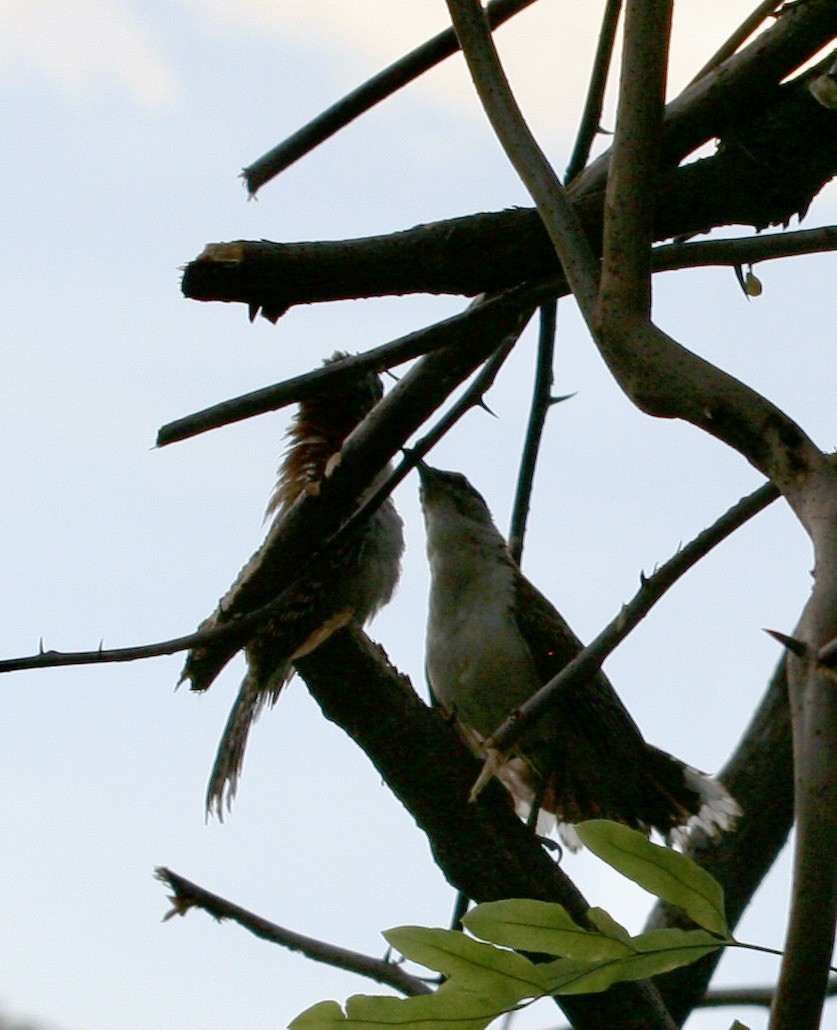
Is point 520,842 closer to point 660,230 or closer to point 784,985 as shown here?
point 660,230

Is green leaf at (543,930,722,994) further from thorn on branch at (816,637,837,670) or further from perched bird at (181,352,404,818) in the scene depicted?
perched bird at (181,352,404,818)

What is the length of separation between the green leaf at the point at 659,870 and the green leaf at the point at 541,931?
0.19 ft

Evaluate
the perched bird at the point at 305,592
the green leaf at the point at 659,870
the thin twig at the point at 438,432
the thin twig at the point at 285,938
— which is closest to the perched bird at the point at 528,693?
the perched bird at the point at 305,592

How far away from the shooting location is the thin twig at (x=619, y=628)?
1904 millimetres

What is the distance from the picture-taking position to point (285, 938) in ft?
11.2

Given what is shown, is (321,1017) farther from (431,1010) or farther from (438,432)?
(438,432)

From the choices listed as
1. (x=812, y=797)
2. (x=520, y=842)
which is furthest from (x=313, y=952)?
(x=812, y=797)

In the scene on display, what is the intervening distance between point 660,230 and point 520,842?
147 cm

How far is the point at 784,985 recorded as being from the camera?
3.39 ft

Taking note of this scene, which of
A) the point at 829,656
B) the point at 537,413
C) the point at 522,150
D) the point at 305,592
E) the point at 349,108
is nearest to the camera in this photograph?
the point at 829,656

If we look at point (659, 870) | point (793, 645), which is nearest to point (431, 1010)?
point (659, 870)

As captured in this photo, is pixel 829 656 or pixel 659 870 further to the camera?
pixel 659 870

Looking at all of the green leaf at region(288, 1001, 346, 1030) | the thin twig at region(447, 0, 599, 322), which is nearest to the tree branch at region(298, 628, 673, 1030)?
the thin twig at region(447, 0, 599, 322)

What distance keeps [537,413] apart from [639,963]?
2170 mm
